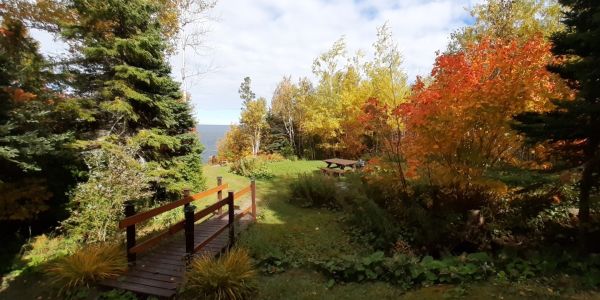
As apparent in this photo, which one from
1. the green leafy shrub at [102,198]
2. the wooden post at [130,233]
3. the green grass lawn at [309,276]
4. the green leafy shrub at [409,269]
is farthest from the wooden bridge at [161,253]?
the green leafy shrub at [409,269]

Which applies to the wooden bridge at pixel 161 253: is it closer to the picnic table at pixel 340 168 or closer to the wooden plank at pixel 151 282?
the wooden plank at pixel 151 282

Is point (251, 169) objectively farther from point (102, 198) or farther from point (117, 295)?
→ point (117, 295)

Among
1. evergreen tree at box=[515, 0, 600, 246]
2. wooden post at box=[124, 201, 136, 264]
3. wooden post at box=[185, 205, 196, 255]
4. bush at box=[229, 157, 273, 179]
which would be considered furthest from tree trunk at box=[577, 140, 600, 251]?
bush at box=[229, 157, 273, 179]

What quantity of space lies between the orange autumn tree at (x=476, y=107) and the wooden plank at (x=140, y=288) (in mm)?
5259

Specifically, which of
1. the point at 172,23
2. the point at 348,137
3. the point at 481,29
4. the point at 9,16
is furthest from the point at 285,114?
the point at 9,16

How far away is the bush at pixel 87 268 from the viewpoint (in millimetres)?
4602

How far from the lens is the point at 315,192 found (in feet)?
33.8

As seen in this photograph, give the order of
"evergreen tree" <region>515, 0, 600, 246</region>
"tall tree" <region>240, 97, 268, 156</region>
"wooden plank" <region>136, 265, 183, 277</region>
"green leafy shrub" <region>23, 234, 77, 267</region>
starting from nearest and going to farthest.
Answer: "evergreen tree" <region>515, 0, 600, 246</region>
"wooden plank" <region>136, 265, 183, 277</region>
"green leafy shrub" <region>23, 234, 77, 267</region>
"tall tree" <region>240, 97, 268, 156</region>

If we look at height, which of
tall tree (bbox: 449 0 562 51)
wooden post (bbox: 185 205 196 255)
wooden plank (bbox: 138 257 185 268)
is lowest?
wooden plank (bbox: 138 257 185 268)

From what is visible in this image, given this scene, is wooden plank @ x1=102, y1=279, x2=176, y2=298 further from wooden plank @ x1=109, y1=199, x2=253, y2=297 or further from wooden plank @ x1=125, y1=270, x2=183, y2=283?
wooden plank @ x1=125, y1=270, x2=183, y2=283

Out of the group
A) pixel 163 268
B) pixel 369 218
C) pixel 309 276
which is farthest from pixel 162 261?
pixel 369 218

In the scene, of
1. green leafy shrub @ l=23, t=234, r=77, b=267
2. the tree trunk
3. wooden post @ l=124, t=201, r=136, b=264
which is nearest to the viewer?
the tree trunk

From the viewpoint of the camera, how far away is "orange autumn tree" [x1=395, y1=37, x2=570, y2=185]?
579 cm

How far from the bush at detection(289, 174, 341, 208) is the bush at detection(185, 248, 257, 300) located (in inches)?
230
